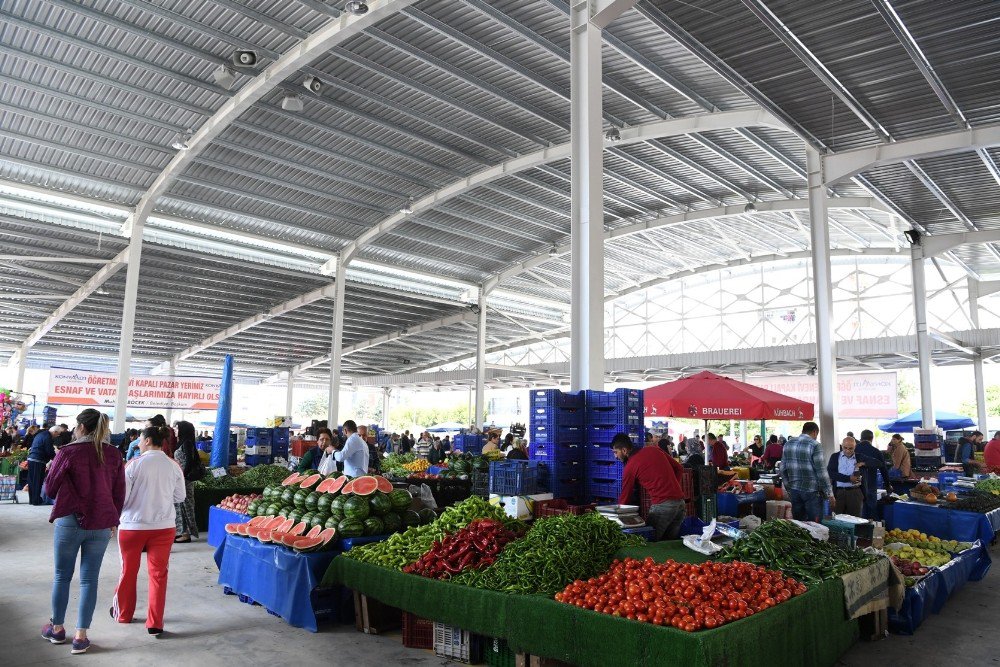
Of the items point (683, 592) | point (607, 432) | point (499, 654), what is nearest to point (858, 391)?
point (607, 432)

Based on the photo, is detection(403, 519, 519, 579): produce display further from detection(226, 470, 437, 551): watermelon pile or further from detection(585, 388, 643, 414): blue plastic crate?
detection(585, 388, 643, 414): blue plastic crate

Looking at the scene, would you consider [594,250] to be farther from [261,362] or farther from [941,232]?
[261,362]

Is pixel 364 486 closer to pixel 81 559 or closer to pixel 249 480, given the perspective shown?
pixel 81 559

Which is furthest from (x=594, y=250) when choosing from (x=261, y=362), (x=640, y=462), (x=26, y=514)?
(x=261, y=362)

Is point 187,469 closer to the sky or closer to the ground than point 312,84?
closer to the ground

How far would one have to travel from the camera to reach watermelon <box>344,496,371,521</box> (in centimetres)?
564

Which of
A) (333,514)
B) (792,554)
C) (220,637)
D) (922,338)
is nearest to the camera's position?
(792,554)

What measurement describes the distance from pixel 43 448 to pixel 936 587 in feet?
42.5

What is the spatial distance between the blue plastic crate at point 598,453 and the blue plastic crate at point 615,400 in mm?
383

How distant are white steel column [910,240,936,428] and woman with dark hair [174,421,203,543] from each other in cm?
1367

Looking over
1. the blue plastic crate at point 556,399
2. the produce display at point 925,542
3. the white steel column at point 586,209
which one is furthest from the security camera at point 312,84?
the produce display at point 925,542

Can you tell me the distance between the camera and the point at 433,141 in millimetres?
13805

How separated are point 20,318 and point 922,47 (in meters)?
24.7

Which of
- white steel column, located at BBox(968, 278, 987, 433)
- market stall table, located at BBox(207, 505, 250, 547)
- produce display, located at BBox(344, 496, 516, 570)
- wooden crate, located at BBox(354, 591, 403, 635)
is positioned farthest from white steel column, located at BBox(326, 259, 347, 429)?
white steel column, located at BBox(968, 278, 987, 433)
